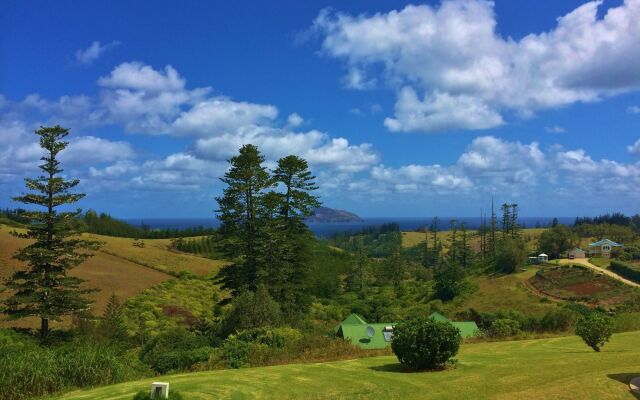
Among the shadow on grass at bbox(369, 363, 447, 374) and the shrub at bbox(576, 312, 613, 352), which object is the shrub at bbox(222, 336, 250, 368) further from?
the shrub at bbox(576, 312, 613, 352)

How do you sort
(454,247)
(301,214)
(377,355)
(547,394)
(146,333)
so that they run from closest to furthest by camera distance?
(547,394) → (377,355) → (146,333) → (301,214) → (454,247)

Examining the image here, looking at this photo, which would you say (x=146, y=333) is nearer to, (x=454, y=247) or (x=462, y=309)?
(x=462, y=309)

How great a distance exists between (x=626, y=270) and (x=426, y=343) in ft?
202

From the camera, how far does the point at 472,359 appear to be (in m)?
17.5

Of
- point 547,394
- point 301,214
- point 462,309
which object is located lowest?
point 462,309

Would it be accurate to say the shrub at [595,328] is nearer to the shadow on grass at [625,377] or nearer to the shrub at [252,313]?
the shadow on grass at [625,377]

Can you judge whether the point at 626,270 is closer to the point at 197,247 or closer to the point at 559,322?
the point at 559,322

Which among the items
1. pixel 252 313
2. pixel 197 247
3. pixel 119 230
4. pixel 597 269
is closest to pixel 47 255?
pixel 252 313

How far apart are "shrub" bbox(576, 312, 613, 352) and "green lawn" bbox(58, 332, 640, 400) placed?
439 millimetres

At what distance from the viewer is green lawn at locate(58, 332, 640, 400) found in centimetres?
1226

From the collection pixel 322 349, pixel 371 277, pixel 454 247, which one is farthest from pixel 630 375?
pixel 454 247

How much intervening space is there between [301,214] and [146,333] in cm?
1498

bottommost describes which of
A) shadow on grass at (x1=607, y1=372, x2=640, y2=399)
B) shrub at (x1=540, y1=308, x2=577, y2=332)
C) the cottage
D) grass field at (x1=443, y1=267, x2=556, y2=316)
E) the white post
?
grass field at (x1=443, y1=267, x2=556, y2=316)

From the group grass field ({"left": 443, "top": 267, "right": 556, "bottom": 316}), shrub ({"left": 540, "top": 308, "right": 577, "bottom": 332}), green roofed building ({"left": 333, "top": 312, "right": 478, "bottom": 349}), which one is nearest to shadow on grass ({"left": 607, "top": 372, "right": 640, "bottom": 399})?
shrub ({"left": 540, "top": 308, "right": 577, "bottom": 332})
